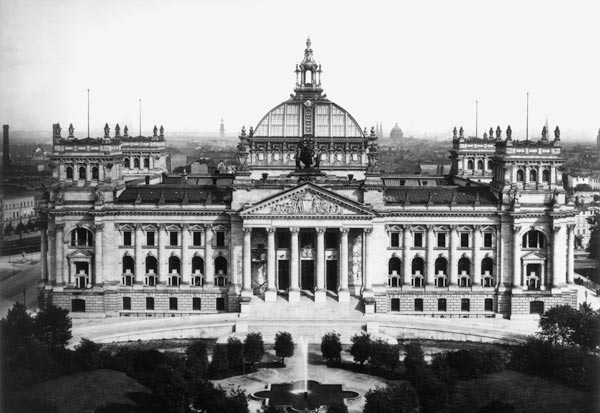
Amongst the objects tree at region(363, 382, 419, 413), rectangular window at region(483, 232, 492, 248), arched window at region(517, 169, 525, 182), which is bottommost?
tree at region(363, 382, 419, 413)

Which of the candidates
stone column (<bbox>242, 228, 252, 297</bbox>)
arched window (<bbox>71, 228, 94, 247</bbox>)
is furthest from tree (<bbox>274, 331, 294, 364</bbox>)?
arched window (<bbox>71, 228, 94, 247</bbox>)

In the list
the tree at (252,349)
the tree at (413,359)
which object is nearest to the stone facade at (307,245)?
the tree at (252,349)

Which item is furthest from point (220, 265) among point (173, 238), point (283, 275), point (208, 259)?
point (283, 275)

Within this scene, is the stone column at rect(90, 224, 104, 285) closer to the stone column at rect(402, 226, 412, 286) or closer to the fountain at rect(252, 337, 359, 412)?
the fountain at rect(252, 337, 359, 412)

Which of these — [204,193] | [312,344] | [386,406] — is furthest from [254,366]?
[204,193]

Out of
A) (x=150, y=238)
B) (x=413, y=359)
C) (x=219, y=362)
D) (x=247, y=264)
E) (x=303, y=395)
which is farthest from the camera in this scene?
(x=150, y=238)

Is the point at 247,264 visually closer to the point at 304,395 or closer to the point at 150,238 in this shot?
the point at 150,238
